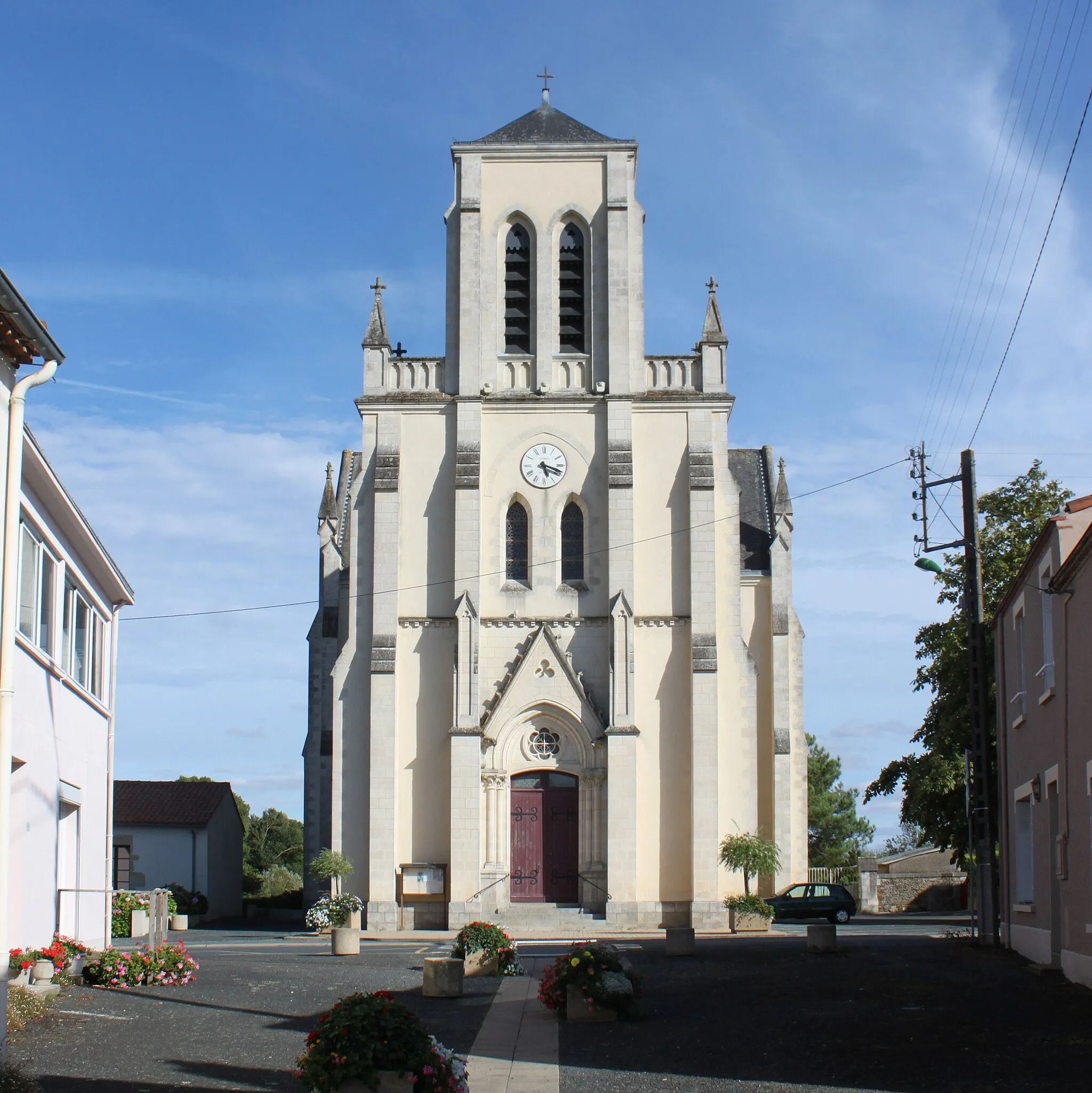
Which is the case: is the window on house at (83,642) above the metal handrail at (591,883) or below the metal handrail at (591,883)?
above

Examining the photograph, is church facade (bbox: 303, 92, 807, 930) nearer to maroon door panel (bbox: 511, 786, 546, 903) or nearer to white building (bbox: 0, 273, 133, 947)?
maroon door panel (bbox: 511, 786, 546, 903)

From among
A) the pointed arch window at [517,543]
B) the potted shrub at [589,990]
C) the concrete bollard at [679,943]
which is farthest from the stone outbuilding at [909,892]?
the potted shrub at [589,990]

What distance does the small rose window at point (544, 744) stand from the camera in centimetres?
3297

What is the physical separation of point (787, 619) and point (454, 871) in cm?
1022

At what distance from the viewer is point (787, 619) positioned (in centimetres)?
3541

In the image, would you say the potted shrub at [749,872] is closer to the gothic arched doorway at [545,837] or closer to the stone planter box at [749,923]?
the stone planter box at [749,923]

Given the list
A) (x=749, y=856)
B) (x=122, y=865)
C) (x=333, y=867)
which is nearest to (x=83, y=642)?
(x=333, y=867)

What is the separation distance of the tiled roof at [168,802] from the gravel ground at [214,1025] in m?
23.7

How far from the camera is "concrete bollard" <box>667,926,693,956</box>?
899 inches

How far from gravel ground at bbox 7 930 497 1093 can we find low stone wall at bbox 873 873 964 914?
109 feet

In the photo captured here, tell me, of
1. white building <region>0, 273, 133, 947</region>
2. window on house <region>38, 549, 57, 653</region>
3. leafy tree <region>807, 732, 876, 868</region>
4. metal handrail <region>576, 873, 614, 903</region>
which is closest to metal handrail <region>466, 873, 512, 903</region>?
metal handrail <region>576, 873, 614, 903</region>

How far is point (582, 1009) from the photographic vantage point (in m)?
14.6

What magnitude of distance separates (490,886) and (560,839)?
2.01 meters

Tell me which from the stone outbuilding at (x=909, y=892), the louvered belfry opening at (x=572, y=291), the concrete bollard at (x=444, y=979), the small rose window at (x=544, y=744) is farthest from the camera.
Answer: the stone outbuilding at (x=909, y=892)
